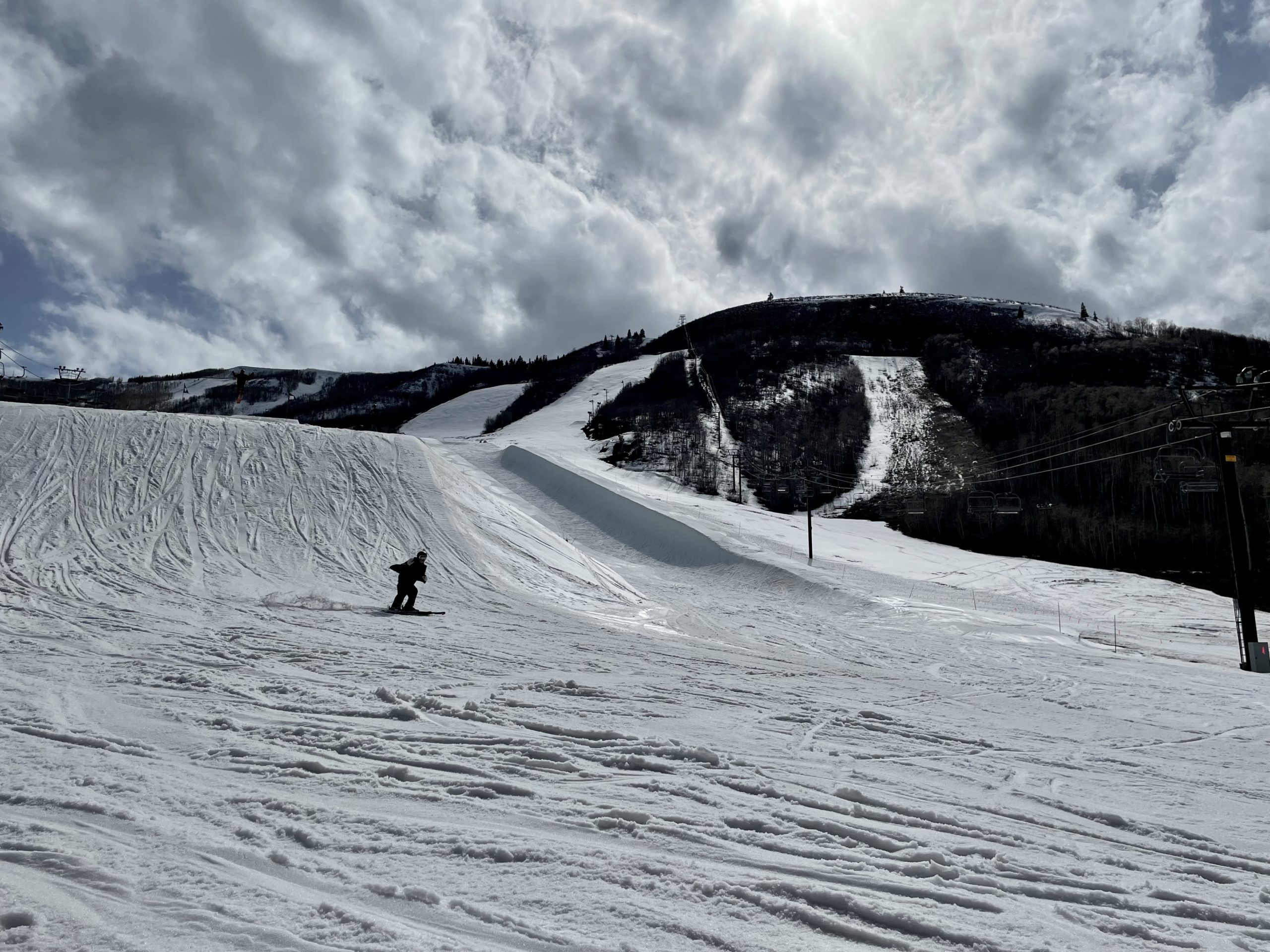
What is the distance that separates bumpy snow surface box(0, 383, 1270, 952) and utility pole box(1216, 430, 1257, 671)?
57.4 inches

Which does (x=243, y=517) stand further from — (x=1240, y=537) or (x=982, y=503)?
(x=982, y=503)

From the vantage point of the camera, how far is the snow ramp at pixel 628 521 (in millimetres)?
27875

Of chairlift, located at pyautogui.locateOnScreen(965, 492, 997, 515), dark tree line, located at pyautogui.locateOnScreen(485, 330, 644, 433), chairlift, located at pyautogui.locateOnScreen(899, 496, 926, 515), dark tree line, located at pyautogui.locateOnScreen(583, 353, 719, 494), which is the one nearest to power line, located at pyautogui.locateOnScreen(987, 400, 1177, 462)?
dark tree line, located at pyautogui.locateOnScreen(583, 353, 719, 494)

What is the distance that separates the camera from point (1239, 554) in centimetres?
1482

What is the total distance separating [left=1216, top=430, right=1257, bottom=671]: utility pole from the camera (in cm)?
1402

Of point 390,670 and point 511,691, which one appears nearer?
point 511,691

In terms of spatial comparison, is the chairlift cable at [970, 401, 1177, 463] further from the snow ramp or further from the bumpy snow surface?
the bumpy snow surface

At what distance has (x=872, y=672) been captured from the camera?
36.7 ft

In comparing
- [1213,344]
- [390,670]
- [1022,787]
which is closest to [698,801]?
[1022,787]

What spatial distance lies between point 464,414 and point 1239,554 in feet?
302

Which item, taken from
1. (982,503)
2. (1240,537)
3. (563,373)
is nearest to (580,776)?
(1240,537)

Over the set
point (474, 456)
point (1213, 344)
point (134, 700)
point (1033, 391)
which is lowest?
point (134, 700)

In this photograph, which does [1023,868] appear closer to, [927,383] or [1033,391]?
[1033,391]

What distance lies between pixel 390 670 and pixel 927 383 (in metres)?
107
